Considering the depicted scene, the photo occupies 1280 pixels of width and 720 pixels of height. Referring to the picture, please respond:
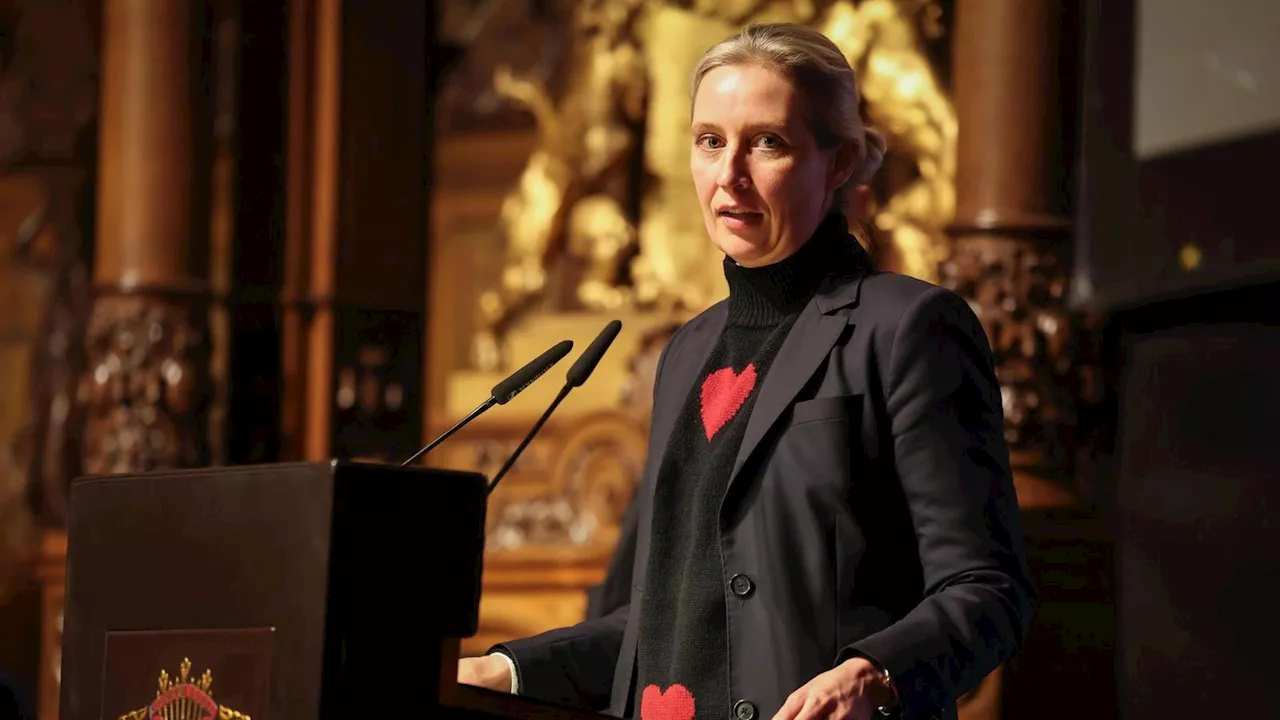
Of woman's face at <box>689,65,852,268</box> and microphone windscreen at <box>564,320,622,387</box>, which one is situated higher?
woman's face at <box>689,65,852,268</box>

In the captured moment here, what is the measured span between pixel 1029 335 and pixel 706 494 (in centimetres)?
157

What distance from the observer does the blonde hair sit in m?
1.70

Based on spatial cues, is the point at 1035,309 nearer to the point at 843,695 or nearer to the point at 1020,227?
the point at 1020,227

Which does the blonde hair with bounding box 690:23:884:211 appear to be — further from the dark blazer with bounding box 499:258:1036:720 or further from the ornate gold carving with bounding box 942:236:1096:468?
the ornate gold carving with bounding box 942:236:1096:468

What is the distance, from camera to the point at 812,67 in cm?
170

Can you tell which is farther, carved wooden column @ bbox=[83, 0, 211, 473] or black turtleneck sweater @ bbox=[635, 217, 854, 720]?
carved wooden column @ bbox=[83, 0, 211, 473]

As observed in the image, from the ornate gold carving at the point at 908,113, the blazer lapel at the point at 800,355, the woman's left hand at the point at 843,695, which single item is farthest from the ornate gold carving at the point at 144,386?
the woman's left hand at the point at 843,695

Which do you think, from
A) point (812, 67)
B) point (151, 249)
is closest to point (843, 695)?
point (812, 67)

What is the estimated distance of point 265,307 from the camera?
14.1 feet

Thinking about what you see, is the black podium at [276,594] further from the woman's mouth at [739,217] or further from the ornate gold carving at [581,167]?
the ornate gold carving at [581,167]

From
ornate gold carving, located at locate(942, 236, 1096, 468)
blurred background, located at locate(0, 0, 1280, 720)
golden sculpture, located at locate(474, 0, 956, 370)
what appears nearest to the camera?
blurred background, located at locate(0, 0, 1280, 720)

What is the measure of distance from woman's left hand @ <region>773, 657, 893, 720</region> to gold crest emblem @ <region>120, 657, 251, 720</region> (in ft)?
1.49

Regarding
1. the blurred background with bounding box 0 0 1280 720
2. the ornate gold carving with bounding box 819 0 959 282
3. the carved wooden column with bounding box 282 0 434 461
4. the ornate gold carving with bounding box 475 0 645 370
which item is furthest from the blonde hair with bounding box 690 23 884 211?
the carved wooden column with bounding box 282 0 434 461

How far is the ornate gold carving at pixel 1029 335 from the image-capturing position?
3098 millimetres
